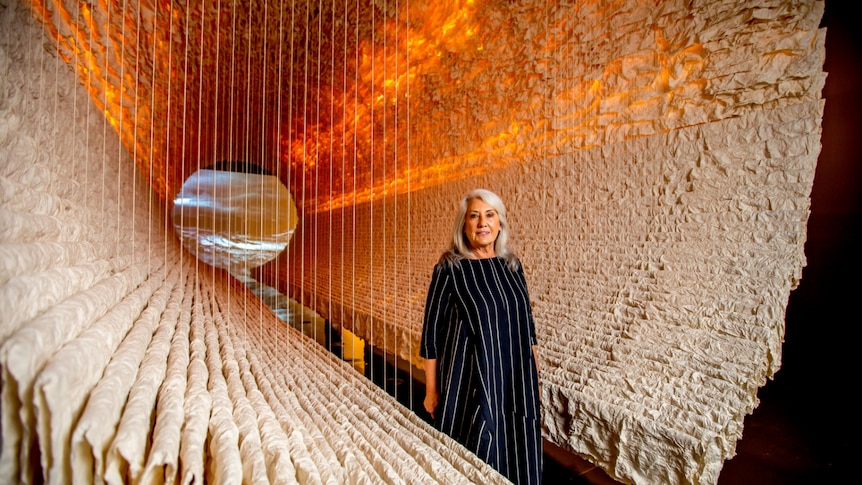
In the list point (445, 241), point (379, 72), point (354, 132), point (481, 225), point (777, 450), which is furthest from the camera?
point (354, 132)

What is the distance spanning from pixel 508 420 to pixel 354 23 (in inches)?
191

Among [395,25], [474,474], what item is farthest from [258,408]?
[395,25]

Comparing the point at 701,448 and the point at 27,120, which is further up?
the point at 27,120

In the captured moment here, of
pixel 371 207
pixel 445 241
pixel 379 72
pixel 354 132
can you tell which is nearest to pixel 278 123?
pixel 354 132

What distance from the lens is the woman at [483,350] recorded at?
1.53 metres

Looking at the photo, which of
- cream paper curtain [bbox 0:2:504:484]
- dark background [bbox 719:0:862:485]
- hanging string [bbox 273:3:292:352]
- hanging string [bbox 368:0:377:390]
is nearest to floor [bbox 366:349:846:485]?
dark background [bbox 719:0:862:485]

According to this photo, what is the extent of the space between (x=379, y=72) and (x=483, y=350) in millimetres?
4494

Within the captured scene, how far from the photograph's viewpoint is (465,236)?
5.68 feet

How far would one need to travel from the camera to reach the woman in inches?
60.4

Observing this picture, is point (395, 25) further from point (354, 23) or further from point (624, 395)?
point (624, 395)

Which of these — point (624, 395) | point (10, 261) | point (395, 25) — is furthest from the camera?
point (395, 25)

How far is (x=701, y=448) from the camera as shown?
183 centimetres

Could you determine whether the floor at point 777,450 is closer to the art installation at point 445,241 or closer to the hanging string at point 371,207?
the art installation at point 445,241

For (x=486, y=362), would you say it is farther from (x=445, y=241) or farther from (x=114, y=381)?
(x=445, y=241)
